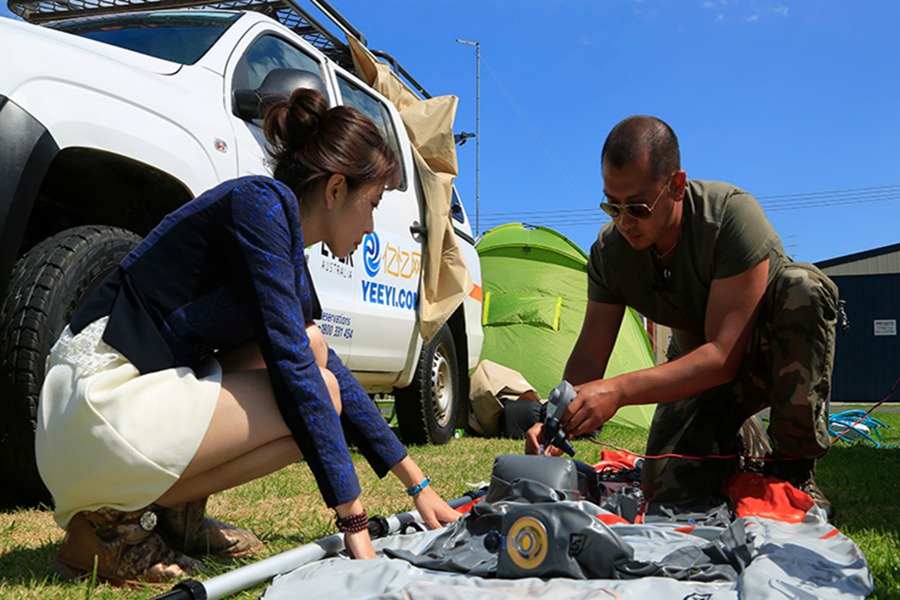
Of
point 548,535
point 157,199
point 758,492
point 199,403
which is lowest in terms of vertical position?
point 758,492

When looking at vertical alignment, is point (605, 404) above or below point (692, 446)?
above

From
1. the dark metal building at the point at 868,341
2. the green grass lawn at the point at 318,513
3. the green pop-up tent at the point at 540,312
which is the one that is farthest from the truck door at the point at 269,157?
the dark metal building at the point at 868,341

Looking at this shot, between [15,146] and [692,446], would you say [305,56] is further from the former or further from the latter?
[692,446]

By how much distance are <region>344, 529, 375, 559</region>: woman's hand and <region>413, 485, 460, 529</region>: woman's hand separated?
0.39 metres

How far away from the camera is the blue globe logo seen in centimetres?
426

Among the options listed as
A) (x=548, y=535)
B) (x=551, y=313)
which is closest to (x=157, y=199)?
(x=548, y=535)

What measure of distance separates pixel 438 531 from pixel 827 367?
149 centimetres

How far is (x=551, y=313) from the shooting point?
794cm

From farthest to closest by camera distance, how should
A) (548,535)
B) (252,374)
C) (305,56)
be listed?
1. (305,56)
2. (252,374)
3. (548,535)

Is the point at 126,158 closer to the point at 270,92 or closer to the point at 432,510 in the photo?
the point at 270,92

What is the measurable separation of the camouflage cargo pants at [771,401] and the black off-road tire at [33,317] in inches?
80.3

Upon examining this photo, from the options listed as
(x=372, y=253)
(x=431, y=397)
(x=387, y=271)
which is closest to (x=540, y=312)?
(x=431, y=397)

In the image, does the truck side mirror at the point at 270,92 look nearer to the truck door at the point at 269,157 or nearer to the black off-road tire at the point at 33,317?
the truck door at the point at 269,157

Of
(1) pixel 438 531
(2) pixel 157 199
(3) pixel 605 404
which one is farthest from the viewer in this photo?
(2) pixel 157 199
